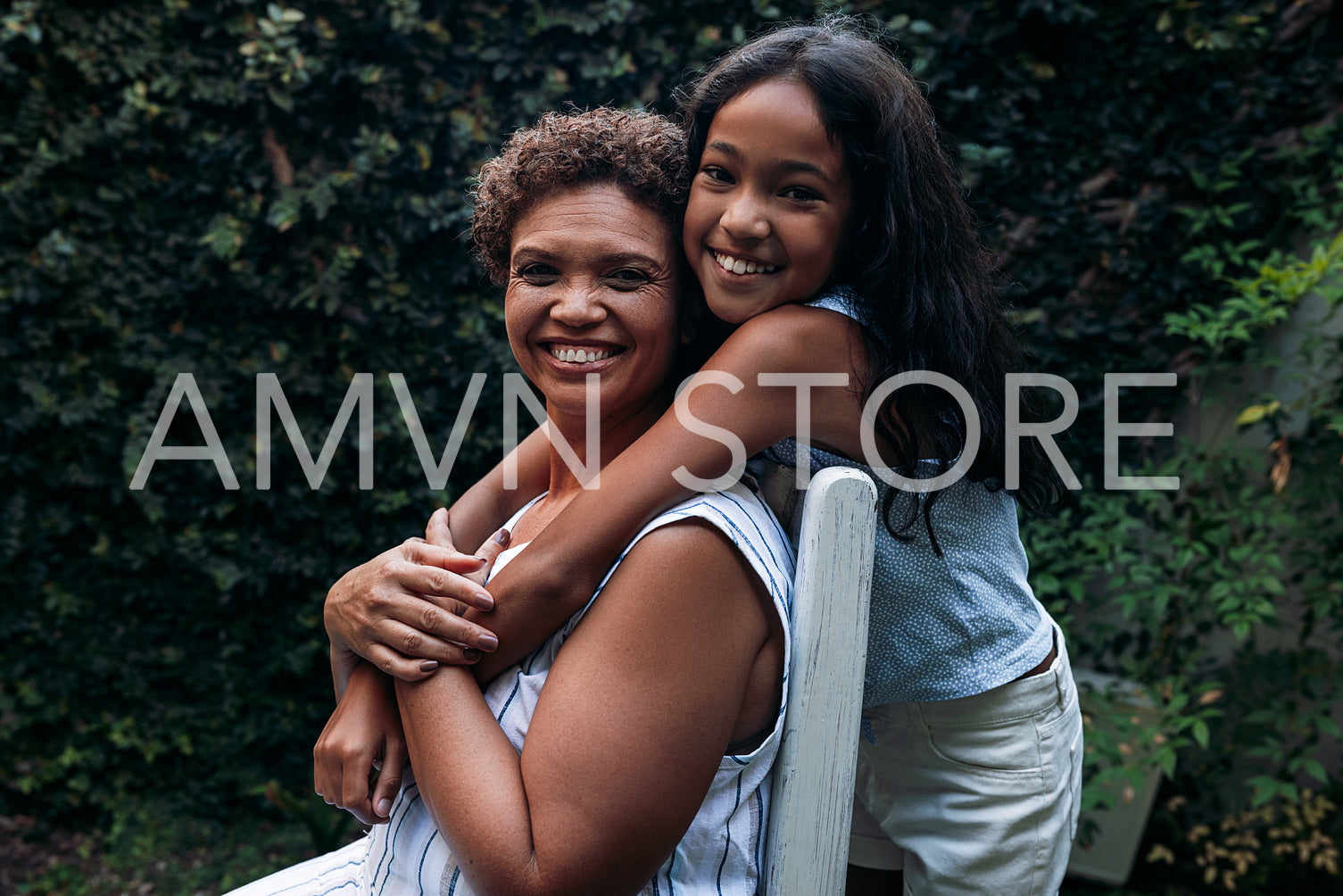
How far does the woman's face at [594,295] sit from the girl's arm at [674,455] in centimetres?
15

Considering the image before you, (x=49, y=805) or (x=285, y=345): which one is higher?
(x=285, y=345)

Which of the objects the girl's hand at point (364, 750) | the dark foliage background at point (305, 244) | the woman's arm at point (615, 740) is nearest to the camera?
the woman's arm at point (615, 740)

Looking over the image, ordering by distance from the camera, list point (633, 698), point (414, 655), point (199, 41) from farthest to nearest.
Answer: point (199, 41), point (414, 655), point (633, 698)

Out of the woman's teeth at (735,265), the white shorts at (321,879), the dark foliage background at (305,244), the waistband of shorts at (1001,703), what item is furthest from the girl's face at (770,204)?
the dark foliage background at (305,244)

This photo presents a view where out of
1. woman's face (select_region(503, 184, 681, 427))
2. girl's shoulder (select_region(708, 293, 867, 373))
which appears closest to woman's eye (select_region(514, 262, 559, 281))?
woman's face (select_region(503, 184, 681, 427))

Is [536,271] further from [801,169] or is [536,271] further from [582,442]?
[801,169]

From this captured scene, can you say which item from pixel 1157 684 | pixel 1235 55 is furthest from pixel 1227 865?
pixel 1235 55

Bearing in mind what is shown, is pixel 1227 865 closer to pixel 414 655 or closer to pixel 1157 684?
pixel 1157 684

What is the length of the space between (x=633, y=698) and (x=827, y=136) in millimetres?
967

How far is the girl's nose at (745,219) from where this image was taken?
1.43 metres

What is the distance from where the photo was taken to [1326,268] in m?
2.79

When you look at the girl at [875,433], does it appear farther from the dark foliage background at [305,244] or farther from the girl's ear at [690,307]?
the dark foliage background at [305,244]

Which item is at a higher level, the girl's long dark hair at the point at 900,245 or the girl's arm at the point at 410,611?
the girl's long dark hair at the point at 900,245

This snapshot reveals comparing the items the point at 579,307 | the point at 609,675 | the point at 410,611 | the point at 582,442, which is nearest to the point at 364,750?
the point at 410,611
